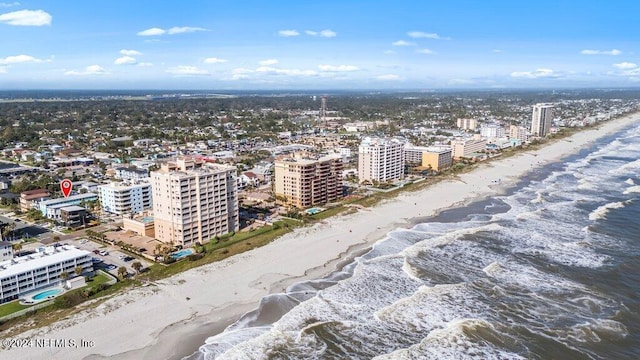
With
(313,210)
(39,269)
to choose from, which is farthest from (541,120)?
(39,269)

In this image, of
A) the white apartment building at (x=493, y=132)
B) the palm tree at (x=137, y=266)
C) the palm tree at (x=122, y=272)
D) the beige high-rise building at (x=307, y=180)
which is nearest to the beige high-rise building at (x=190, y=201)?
the palm tree at (x=137, y=266)

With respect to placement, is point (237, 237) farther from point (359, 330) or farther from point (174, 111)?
point (174, 111)

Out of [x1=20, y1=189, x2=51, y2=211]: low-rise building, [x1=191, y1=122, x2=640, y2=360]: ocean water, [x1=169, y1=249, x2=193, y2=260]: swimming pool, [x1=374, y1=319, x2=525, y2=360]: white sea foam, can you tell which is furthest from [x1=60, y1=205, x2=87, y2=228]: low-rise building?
[x1=374, y1=319, x2=525, y2=360]: white sea foam

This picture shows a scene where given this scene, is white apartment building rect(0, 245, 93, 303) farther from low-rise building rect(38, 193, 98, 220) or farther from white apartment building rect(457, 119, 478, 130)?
white apartment building rect(457, 119, 478, 130)

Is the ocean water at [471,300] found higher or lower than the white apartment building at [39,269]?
lower

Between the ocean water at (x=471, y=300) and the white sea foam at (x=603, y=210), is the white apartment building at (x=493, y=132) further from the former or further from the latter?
the ocean water at (x=471, y=300)

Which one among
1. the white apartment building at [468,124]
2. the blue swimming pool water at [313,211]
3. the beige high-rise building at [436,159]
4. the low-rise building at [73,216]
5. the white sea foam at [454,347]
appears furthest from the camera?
the white apartment building at [468,124]

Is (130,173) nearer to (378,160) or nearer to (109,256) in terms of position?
(109,256)

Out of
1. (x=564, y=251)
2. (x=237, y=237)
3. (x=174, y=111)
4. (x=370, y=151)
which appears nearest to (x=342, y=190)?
(x=370, y=151)
